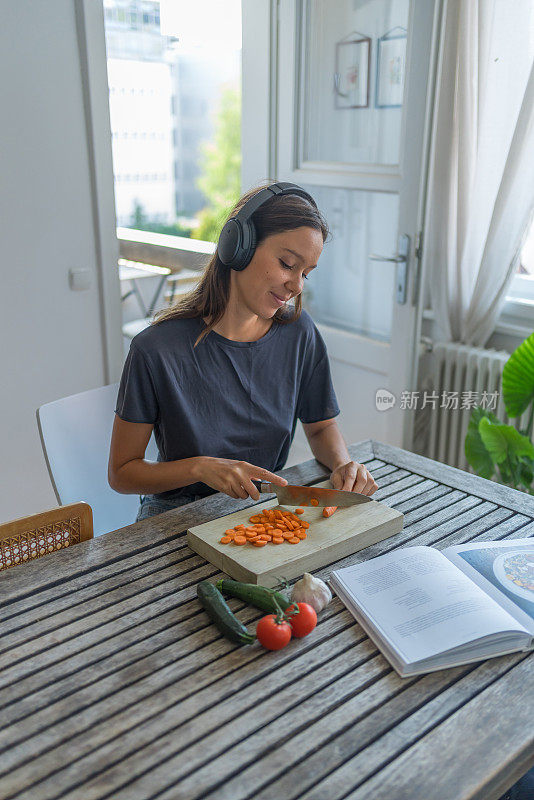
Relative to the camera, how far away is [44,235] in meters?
2.31

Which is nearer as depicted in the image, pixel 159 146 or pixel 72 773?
pixel 72 773

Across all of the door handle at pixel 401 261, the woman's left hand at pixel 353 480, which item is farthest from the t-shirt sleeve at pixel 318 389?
the door handle at pixel 401 261

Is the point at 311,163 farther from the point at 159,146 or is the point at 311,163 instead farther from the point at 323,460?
the point at 159,146

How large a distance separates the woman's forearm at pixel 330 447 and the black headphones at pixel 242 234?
472 mm

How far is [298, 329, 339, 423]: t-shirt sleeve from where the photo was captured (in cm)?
177

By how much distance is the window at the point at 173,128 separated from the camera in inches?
336

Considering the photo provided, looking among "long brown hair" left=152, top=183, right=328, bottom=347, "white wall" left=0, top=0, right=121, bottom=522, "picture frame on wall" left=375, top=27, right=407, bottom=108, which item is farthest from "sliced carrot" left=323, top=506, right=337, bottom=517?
"picture frame on wall" left=375, top=27, right=407, bottom=108

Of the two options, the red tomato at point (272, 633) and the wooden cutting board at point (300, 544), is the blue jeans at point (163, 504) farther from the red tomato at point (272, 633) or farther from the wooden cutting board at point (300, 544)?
the red tomato at point (272, 633)

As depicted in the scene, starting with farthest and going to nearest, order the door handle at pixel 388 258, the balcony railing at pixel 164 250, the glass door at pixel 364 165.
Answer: the balcony railing at pixel 164 250 < the door handle at pixel 388 258 < the glass door at pixel 364 165

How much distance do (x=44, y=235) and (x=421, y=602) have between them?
179cm

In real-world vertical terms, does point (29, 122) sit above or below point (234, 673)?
above

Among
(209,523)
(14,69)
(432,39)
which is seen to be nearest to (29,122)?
(14,69)

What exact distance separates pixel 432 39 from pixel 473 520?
1.77 meters

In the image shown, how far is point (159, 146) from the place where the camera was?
34.3ft
